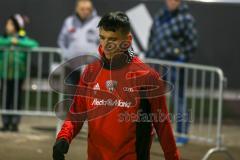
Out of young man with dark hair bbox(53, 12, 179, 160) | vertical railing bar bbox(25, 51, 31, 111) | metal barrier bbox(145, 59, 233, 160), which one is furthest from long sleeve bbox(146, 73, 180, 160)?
vertical railing bar bbox(25, 51, 31, 111)

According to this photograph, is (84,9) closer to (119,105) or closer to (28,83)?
(28,83)

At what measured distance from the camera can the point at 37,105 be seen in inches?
400

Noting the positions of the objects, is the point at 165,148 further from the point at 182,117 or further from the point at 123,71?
the point at 182,117

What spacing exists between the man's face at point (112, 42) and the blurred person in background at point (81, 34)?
5.16m

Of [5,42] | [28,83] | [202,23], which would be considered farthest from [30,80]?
[202,23]

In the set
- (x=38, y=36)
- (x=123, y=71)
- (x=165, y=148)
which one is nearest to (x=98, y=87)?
(x=123, y=71)

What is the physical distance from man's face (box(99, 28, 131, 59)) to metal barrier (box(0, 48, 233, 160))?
426cm

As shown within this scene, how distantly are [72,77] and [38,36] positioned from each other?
2441 millimetres

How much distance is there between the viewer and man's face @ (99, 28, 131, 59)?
410 cm

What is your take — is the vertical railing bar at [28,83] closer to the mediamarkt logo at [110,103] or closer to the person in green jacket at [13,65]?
the person in green jacket at [13,65]

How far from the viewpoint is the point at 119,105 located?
4.14 metres

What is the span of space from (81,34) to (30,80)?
1474 millimetres

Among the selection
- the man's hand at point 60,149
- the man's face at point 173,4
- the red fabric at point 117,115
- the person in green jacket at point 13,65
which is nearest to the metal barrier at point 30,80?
the person in green jacket at point 13,65

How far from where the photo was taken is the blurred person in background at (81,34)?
9375mm
